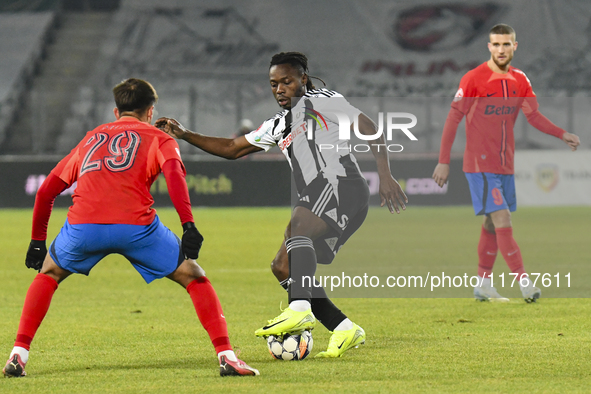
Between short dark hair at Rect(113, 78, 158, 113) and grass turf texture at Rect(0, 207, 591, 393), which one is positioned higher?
short dark hair at Rect(113, 78, 158, 113)

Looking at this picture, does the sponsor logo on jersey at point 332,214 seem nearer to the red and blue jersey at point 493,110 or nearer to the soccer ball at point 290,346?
the soccer ball at point 290,346

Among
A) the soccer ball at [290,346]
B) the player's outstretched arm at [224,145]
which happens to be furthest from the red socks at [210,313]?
the player's outstretched arm at [224,145]

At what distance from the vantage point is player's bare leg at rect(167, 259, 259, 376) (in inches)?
170

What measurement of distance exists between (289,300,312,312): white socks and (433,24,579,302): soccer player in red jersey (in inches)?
123

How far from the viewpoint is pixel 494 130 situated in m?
7.79

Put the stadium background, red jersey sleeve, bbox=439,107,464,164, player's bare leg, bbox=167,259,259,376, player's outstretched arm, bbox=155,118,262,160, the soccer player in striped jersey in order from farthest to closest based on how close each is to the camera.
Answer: the stadium background
red jersey sleeve, bbox=439,107,464,164
player's outstretched arm, bbox=155,118,262,160
the soccer player in striped jersey
player's bare leg, bbox=167,259,259,376

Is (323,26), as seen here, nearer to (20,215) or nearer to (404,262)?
(20,215)

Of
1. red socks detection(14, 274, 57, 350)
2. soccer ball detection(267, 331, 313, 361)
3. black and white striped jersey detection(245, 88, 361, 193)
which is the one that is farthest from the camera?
black and white striped jersey detection(245, 88, 361, 193)

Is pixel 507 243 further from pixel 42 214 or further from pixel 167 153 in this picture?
pixel 42 214

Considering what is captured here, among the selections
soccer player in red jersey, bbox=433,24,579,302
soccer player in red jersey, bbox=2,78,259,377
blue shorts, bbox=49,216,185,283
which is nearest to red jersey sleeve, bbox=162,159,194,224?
soccer player in red jersey, bbox=2,78,259,377

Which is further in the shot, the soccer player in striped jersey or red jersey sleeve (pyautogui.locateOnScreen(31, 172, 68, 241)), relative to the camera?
the soccer player in striped jersey

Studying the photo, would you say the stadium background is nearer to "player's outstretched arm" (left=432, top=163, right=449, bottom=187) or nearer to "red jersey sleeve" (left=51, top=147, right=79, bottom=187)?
"player's outstretched arm" (left=432, top=163, right=449, bottom=187)

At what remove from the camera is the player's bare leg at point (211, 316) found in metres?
4.31

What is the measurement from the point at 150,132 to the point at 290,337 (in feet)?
4.46
